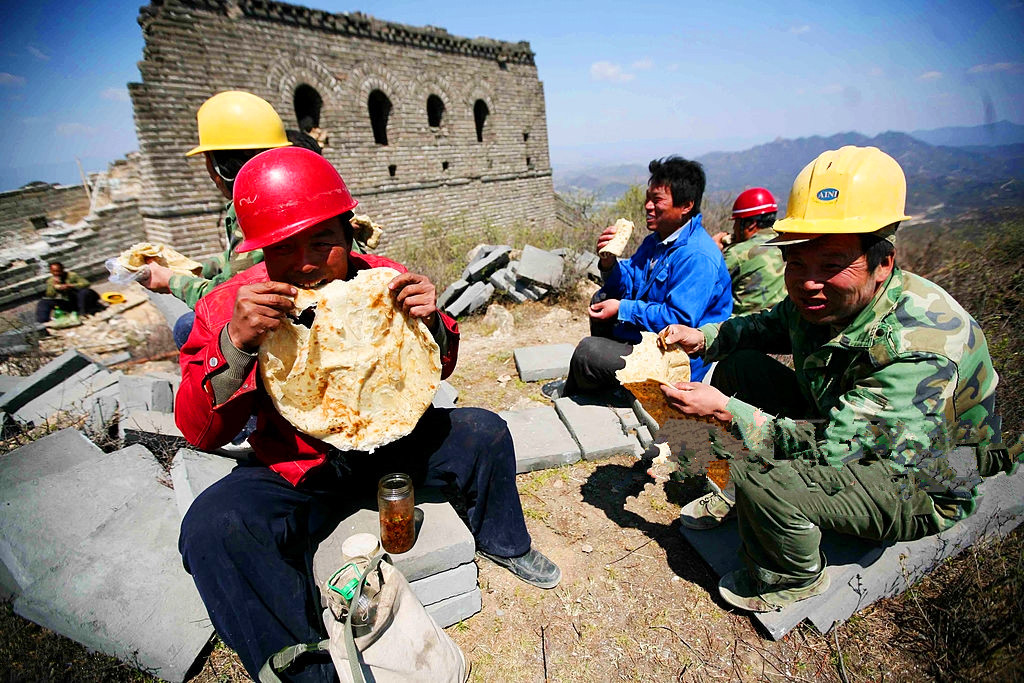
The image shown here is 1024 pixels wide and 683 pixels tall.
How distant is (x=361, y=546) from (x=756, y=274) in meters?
4.02

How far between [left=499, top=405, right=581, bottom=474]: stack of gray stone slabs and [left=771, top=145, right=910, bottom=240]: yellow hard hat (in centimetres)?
220

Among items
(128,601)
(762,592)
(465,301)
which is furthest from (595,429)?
(465,301)

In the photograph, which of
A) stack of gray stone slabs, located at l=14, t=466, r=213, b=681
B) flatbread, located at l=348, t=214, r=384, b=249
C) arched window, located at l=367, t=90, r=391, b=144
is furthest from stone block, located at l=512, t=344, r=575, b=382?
arched window, located at l=367, t=90, r=391, b=144

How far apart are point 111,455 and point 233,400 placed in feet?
6.15

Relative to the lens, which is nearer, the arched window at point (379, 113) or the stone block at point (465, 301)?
the stone block at point (465, 301)

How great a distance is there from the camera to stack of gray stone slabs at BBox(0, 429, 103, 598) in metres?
2.34

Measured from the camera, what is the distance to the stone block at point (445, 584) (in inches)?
84.6

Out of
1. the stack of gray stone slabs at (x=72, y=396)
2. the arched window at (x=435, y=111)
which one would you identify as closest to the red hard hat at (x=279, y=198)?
the stack of gray stone slabs at (x=72, y=396)

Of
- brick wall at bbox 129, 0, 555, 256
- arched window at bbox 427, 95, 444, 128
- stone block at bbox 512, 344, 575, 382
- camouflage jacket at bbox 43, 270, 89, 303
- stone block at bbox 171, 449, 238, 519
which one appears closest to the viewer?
stone block at bbox 171, 449, 238, 519

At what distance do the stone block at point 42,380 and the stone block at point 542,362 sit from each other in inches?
194

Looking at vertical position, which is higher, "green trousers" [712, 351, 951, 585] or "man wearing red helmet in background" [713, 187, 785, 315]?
"man wearing red helmet in background" [713, 187, 785, 315]

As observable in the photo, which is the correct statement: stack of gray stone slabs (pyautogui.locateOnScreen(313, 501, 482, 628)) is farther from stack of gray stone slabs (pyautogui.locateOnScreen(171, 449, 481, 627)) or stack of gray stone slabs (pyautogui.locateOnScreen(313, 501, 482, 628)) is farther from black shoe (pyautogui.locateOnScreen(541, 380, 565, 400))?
black shoe (pyautogui.locateOnScreen(541, 380, 565, 400))

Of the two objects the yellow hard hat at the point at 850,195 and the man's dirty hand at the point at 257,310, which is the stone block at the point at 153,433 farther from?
the yellow hard hat at the point at 850,195

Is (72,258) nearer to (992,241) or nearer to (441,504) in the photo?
(441,504)
